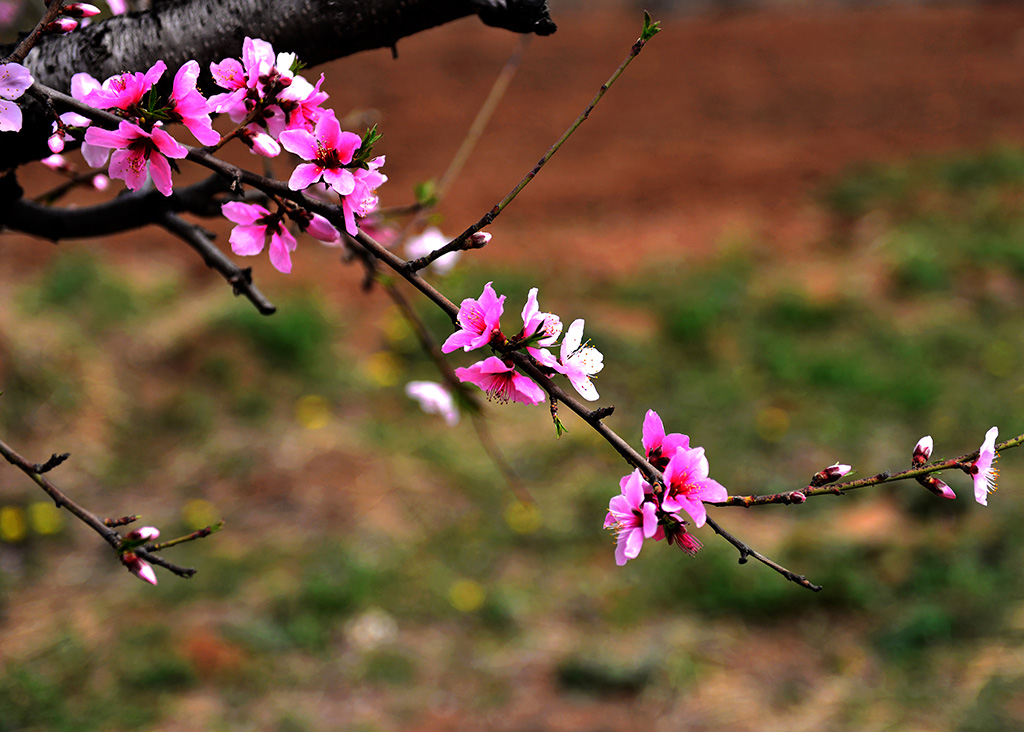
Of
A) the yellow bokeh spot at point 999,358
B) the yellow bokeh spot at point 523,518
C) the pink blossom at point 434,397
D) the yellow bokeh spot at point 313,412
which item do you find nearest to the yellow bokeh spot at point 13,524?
the yellow bokeh spot at point 313,412

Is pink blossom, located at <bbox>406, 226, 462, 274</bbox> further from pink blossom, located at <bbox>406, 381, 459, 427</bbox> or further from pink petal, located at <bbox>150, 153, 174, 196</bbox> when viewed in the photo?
pink petal, located at <bbox>150, 153, 174, 196</bbox>

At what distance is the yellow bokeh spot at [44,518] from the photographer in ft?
11.5

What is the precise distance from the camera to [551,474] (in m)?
4.12

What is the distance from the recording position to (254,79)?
973 millimetres

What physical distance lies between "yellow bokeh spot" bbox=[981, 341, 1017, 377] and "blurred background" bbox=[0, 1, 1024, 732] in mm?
14

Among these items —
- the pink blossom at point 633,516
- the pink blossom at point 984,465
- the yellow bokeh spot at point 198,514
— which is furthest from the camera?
the yellow bokeh spot at point 198,514

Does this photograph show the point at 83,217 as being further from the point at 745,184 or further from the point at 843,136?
the point at 843,136

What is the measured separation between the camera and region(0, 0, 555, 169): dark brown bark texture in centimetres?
112

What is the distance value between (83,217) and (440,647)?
6.85 feet

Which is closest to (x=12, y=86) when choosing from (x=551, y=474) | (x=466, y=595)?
(x=466, y=595)

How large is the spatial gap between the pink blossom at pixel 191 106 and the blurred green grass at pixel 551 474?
0.76 meters

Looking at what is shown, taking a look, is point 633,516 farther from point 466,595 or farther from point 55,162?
point 466,595

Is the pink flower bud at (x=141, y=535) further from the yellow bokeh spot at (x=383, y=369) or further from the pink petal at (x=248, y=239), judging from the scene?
the yellow bokeh spot at (x=383, y=369)

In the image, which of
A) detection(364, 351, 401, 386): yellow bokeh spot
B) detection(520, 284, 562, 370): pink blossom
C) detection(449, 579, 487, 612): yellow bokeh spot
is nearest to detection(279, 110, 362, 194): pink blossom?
detection(520, 284, 562, 370): pink blossom
